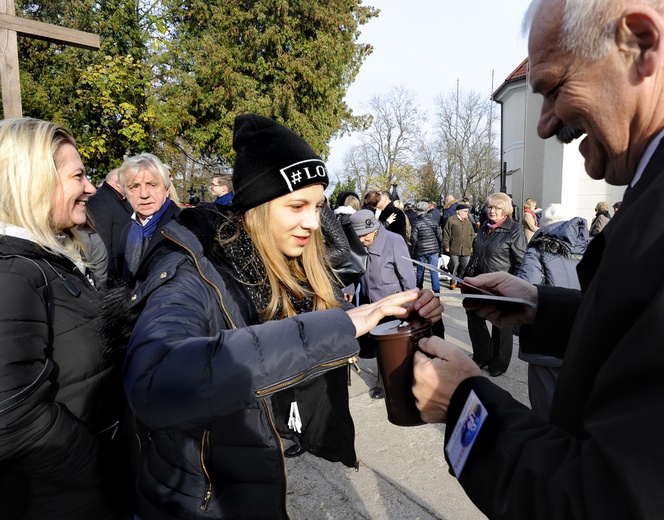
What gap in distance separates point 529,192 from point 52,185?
1354 inches

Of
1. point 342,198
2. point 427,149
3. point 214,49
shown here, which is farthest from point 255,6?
point 427,149

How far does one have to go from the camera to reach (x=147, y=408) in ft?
3.47

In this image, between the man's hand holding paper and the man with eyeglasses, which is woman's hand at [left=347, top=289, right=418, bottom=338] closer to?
the man's hand holding paper

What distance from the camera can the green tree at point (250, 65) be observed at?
16.7m

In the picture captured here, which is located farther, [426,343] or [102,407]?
[102,407]

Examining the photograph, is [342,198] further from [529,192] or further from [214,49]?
[529,192]

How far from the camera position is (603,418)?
74 centimetres

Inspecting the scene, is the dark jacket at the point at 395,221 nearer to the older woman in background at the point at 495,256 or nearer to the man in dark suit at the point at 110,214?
the older woman in background at the point at 495,256

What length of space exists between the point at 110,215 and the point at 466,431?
5.15 m

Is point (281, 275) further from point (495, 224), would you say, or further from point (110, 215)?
point (495, 224)

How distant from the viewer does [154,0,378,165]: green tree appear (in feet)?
54.7

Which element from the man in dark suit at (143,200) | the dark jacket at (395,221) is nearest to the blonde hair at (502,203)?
the dark jacket at (395,221)

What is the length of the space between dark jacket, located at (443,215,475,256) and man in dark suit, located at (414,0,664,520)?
30.2 feet

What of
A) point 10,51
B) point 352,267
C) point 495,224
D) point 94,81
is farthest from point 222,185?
point 94,81
